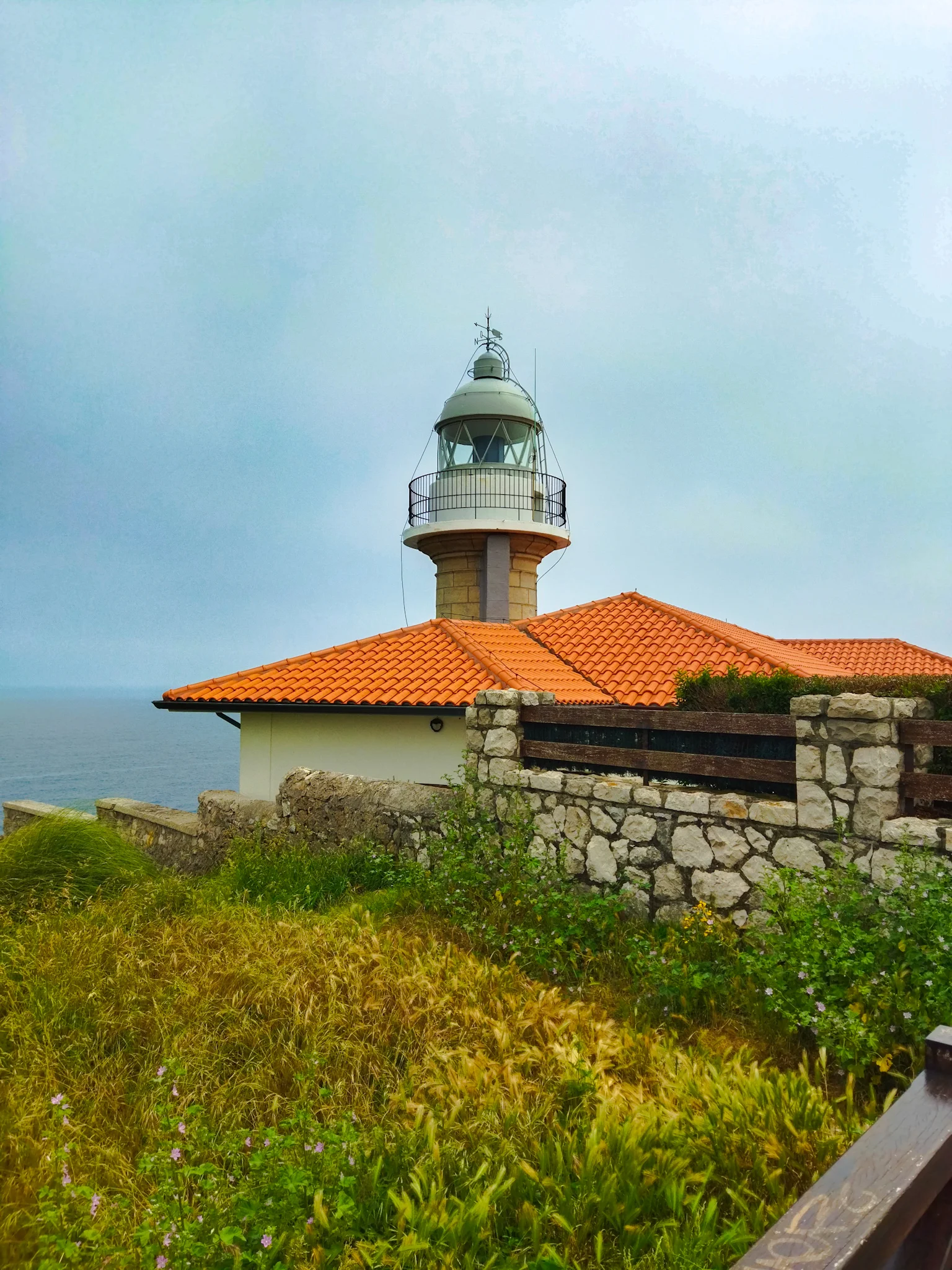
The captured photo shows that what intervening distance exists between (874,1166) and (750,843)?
4.87 metres

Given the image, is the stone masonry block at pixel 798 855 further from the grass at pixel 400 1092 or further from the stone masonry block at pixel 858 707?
the stone masonry block at pixel 858 707

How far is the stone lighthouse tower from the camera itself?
19.8 m

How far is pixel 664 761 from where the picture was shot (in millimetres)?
6809

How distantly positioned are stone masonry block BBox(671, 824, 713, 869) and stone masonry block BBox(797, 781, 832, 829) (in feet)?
2.76

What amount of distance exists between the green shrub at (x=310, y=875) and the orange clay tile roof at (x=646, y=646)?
5512 mm

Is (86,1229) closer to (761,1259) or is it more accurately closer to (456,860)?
(761,1259)

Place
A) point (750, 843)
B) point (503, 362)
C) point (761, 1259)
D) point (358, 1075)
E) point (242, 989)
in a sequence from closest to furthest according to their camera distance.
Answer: point (761, 1259) < point (358, 1075) < point (242, 989) < point (750, 843) < point (503, 362)

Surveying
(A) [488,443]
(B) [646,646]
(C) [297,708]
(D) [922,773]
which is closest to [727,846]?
(D) [922,773]

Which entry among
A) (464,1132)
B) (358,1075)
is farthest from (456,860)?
(464,1132)

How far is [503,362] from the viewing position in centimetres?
2194

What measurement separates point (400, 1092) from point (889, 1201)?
3.22 m

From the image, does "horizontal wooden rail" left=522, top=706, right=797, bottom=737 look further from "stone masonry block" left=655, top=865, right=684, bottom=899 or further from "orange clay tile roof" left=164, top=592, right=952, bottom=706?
"orange clay tile roof" left=164, top=592, right=952, bottom=706

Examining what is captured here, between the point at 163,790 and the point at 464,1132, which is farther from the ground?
the point at 464,1132

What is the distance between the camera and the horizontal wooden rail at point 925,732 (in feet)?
17.2
